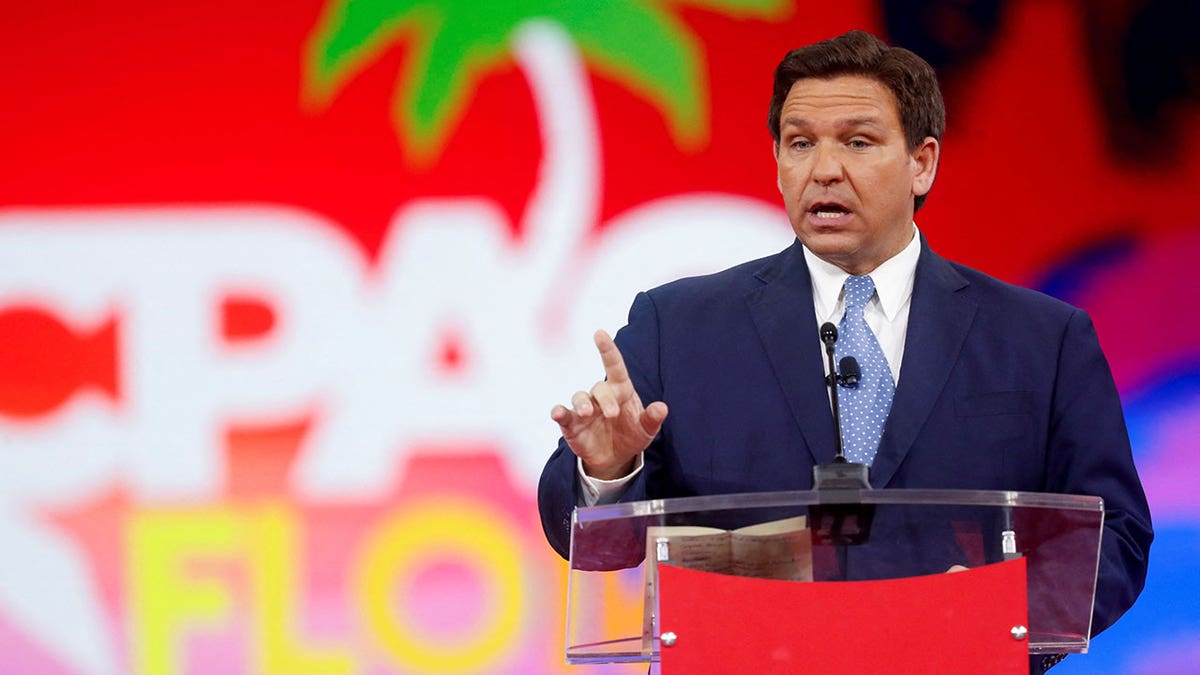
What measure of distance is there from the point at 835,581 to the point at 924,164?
3.58 feet

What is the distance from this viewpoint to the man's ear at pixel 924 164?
246 centimetres

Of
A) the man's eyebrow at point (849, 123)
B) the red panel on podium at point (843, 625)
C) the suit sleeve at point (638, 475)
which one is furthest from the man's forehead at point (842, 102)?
the red panel on podium at point (843, 625)

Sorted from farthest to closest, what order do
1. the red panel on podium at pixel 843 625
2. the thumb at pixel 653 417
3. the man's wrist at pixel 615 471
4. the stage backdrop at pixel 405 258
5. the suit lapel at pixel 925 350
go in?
the stage backdrop at pixel 405 258 → the suit lapel at pixel 925 350 → the man's wrist at pixel 615 471 → the thumb at pixel 653 417 → the red panel on podium at pixel 843 625

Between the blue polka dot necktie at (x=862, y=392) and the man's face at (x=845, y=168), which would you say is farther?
the man's face at (x=845, y=168)

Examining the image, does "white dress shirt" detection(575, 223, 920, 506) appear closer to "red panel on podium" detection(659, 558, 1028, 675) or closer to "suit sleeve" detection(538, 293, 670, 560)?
"suit sleeve" detection(538, 293, 670, 560)

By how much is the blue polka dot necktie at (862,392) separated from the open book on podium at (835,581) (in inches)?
20.1

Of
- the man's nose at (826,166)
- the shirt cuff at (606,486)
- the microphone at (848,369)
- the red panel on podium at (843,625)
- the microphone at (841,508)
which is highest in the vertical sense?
the man's nose at (826,166)

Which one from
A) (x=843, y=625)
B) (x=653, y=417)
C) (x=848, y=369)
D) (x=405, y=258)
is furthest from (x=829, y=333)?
(x=405, y=258)

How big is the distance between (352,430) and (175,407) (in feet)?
1.46

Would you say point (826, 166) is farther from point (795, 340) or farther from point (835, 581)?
point (835, 581)

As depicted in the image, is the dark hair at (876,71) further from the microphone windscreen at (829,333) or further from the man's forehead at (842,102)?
the microphone windscreen at (829,333)

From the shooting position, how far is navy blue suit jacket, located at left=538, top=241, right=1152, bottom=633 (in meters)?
2.17

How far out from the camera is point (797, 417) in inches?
87.3

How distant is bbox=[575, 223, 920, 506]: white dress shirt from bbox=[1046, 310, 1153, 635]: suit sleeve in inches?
9.7
